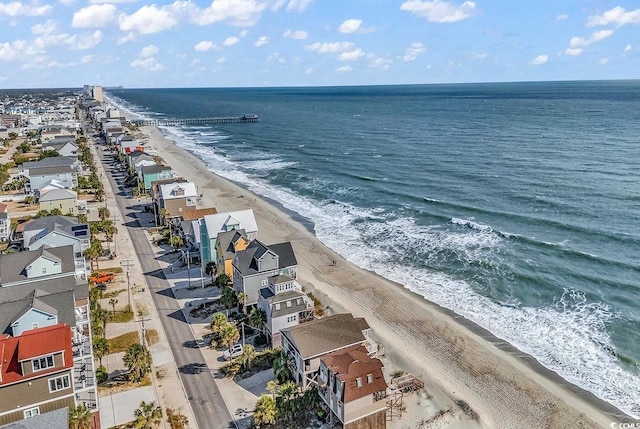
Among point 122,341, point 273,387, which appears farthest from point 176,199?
point 273,387

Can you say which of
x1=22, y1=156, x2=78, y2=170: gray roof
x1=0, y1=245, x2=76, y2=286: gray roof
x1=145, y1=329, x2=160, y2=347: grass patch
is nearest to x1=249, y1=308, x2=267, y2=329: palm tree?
x1=145, y1=329, x2=160, y2=347: grass patch

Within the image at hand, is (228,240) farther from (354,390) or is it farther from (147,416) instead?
(354,390)

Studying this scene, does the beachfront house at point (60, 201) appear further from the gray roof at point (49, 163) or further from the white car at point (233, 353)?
the white car at point (233, 353)

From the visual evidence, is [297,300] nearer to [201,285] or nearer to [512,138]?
[201,285]

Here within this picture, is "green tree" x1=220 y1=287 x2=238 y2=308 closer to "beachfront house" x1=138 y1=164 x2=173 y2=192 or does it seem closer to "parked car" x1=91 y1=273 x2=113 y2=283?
"parked car" x1=91 y1=273 x2=113 y2=283

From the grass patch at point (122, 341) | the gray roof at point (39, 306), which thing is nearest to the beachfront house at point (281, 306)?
the grass patch at point (122, 341)
